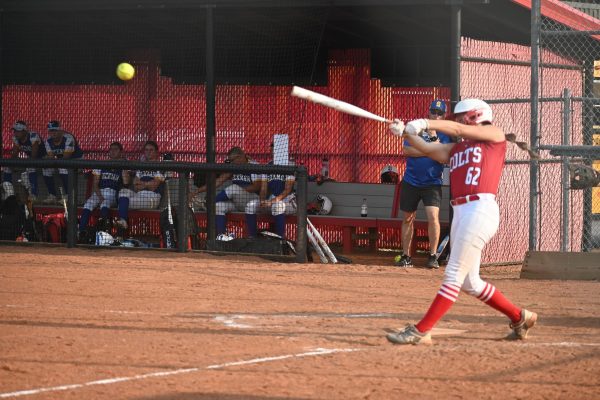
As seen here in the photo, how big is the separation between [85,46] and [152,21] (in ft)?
4.57

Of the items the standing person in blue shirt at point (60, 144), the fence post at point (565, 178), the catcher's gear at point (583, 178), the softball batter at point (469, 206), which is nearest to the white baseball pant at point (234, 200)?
the standing person in blue shirt at point (60, 144)

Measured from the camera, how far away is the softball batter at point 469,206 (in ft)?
23.5

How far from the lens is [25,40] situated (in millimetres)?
15703

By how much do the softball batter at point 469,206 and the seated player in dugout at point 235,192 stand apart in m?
5.50

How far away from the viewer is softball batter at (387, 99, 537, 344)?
716 centimetres

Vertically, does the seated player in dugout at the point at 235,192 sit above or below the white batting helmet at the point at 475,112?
below

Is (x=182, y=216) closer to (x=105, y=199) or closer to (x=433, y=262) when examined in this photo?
(x=105, y=199)

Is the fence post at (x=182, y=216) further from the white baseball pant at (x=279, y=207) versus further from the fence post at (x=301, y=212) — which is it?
the fence post at (x=301, y=212)

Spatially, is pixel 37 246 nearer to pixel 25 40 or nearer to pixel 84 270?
pixel 84 270

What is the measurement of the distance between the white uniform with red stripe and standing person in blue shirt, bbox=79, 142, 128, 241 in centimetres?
693

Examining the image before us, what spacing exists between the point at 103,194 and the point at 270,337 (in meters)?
6.46

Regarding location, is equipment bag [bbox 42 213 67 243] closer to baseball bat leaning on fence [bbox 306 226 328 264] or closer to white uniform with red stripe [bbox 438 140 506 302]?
baseball bat leaning on fence [bbox 306 226 328 264]

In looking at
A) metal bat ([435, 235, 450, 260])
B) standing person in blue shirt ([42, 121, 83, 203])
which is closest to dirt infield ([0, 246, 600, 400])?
metal bat ([435, 235, 450, 260])

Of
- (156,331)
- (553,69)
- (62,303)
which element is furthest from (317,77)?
(156,331)
